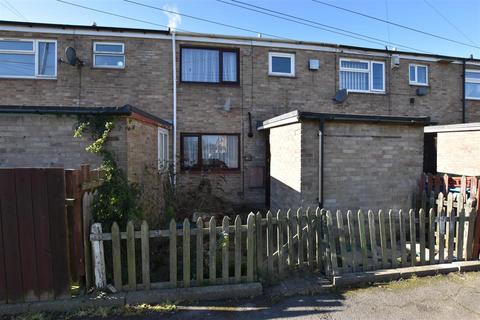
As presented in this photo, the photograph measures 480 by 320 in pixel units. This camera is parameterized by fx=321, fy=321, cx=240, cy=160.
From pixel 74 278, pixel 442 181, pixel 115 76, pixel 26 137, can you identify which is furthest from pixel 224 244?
pixel 115 76

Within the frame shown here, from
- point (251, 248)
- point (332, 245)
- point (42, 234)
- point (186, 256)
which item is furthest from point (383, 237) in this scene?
point (42, 234)

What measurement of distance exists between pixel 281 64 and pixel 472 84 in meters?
8.29

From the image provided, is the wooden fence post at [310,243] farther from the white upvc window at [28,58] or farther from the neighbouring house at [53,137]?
the white upvc window at [28,58]

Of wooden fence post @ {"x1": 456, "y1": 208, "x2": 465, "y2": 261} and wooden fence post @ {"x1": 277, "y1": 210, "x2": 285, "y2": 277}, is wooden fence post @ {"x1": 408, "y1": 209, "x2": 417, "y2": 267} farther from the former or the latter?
wooden fence post @ {"x1": 277, "y1": 210, "x2": 285, "y2": 277}

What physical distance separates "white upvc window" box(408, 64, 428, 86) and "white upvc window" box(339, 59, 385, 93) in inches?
48.2

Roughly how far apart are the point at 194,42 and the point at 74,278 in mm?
8364

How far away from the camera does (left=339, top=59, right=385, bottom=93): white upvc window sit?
1160 centimetres

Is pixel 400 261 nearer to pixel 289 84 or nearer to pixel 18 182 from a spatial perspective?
pixel 18 182

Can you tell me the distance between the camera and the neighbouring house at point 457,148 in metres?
8.77

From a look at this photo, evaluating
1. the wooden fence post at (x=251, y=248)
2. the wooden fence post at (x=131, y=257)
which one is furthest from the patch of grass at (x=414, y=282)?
the wooden fence post at (x=131, y=257)

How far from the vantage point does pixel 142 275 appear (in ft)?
13.7

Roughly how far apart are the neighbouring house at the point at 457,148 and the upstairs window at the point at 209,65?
6.69m

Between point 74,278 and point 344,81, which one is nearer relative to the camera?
point 74,278

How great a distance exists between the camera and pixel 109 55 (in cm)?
1005
